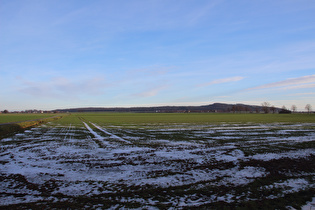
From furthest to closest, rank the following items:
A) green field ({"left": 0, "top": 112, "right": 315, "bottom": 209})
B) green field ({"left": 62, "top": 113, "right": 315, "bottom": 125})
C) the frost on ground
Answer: green field ({"left": 62, "top": 113, "right": 315, "bottom": 125}) < the frost on ground < green field ({"left": 0, "top": 112, "right": 315, "bottom": 209})

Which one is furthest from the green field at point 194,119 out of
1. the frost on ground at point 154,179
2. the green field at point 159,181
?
the green field at point 159,181

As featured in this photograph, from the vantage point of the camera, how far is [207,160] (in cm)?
1149

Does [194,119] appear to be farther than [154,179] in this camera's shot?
Yes

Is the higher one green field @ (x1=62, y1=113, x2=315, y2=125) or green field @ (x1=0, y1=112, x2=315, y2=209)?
green field @ (x1=0, y1=112, x2=315, y2=209)

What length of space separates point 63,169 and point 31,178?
153 cm

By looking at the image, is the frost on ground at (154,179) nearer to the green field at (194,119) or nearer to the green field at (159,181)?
the green field at (159,181)

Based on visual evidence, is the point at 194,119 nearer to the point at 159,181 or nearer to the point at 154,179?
the point at 154,179

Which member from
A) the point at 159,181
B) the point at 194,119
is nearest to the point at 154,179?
the point at 159,181

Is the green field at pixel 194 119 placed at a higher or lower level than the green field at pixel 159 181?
lower

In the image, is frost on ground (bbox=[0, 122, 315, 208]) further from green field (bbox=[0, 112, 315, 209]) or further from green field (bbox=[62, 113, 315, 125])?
green field (bbox=[62, 113, 315, 125])

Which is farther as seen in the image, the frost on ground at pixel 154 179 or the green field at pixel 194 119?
the green field at pixel 194 119

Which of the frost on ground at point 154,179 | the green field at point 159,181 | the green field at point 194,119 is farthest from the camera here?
the green field at point 194,119

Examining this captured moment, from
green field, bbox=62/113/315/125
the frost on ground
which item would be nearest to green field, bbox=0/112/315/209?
the frost on ground

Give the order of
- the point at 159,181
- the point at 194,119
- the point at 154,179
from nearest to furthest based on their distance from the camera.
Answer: the point at 159,181 < the point at 154,179 < the point at 194,119
